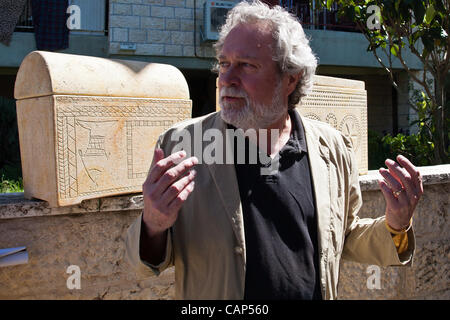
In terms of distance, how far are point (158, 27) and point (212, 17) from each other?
1.04 metres

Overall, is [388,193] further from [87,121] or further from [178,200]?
[87,121]

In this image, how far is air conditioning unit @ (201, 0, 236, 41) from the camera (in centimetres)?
862

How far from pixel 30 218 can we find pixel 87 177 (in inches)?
12.2

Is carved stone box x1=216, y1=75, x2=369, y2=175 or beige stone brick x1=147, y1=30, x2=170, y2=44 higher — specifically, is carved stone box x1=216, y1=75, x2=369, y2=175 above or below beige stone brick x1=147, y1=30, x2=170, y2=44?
below

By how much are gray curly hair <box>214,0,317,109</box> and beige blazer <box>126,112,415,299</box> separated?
0.26 metres

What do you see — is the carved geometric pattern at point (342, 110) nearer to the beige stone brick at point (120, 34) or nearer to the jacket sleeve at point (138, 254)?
the jacket sleeve at point (138, 254)

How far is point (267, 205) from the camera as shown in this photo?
1534 mm

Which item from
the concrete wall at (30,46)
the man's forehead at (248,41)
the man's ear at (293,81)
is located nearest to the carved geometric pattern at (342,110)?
the man's ear at (293,81)

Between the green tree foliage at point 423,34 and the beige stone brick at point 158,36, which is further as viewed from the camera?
the beige stone brick at point 158,36

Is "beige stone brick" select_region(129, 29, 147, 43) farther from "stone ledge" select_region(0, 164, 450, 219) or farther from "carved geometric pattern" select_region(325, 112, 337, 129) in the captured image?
"stone ledge" select_region(0, 164, 450, 219)

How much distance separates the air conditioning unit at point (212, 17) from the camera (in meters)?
8.62

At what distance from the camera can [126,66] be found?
7.36 ft

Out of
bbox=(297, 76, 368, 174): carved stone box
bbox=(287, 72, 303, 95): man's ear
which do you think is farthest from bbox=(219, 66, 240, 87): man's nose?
bbox=(297, 76, 368, 174): carved stone box

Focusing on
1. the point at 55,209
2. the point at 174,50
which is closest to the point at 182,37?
the point at 174,50
